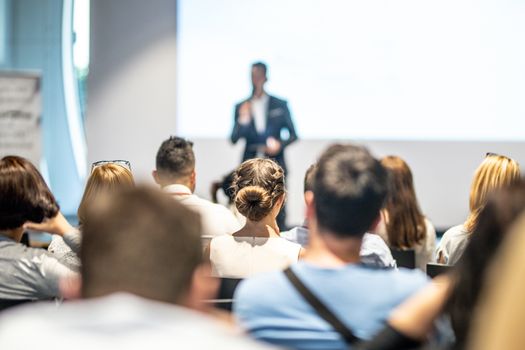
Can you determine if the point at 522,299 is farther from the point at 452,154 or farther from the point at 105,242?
the point at 452,154

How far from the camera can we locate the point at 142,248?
3.99ft

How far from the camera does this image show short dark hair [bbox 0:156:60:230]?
2.53 m

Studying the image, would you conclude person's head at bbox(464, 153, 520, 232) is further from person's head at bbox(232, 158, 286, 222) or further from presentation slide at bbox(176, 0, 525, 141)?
presentation slide at bbox(176, 0, 525, 141)

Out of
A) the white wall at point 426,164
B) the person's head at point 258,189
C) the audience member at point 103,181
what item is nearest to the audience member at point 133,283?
the person's head at point 258,189

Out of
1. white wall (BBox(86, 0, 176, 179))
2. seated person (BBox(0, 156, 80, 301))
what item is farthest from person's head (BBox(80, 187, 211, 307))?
white wall (BBox(86, 0, 176, 179))

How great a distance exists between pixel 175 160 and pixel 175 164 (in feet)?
0.06

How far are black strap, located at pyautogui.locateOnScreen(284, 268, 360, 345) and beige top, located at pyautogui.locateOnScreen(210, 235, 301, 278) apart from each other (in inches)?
44.4

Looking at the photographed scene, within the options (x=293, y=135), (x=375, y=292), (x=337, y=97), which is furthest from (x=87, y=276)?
(x=337, y=97)

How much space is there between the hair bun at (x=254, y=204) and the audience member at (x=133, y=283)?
1.56 m

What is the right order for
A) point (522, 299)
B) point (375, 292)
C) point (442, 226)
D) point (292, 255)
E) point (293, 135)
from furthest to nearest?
point (442, 226), point (293, 135), point (292, 255), point (375, 292), point (522, 299)

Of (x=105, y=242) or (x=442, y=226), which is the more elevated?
(x=105, y=242)

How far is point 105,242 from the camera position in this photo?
124cm

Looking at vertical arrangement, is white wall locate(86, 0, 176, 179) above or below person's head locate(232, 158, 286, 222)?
above

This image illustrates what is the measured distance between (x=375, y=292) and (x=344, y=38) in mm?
5844
